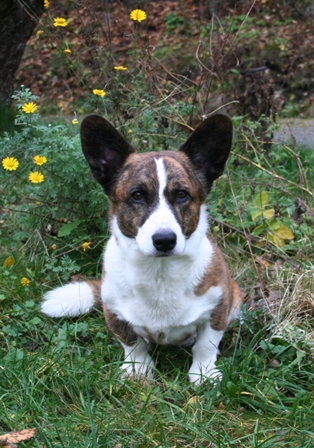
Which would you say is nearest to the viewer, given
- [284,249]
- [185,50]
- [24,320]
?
[24,320]

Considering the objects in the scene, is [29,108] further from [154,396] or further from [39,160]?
[154,396]

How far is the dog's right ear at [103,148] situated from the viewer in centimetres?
313

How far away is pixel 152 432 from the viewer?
2.66 metres

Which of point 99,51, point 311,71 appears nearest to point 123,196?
point 99,51

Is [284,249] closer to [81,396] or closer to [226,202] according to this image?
[226,202]

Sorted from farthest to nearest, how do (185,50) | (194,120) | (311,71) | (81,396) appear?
1. (185,50)
2. (311,71)
3. (194,120)
4. (81,396)

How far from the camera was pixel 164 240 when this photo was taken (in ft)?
9.11

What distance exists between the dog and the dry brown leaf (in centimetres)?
65

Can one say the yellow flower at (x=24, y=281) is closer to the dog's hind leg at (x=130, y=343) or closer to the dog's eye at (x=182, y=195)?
the dog's hind leg at (x=130, y=343)

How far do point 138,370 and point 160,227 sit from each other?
808 millimetres

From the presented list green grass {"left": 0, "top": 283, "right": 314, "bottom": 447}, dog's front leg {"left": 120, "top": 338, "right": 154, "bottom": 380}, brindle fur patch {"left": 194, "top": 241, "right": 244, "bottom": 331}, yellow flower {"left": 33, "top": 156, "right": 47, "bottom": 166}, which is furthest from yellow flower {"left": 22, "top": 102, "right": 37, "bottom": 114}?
dog's front leg {"left": 120, "top": 338, "right": 154, "bottom": 380}

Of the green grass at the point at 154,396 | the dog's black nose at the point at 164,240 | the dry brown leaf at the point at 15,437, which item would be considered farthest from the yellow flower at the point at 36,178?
the dry brown leaf at the point at 15,437

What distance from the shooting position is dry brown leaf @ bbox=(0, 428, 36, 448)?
2.50 meters

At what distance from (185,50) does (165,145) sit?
6524 mm
